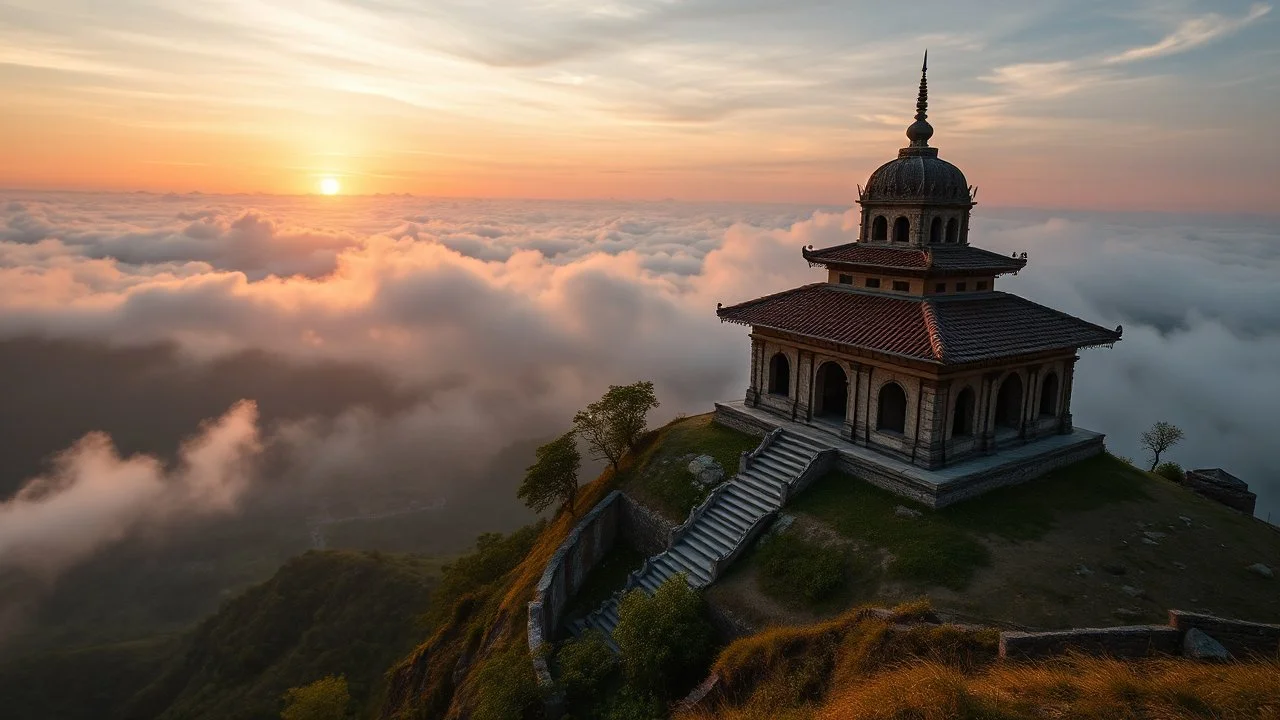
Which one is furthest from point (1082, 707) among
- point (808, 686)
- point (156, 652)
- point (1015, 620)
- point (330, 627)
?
point (156, 652)

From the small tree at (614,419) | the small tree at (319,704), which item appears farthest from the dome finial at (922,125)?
the small tree at (319,704)

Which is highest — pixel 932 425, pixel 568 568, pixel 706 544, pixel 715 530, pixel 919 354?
pixel 919 354

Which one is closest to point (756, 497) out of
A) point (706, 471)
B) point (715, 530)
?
point (715, 530)

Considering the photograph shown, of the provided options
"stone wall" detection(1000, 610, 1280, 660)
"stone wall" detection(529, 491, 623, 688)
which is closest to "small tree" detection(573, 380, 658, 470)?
"stone wall" detection(529, 491, 623, 688)

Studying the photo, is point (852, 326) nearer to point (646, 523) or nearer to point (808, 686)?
point (646, 523)

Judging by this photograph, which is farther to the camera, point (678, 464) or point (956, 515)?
point (678, 464)

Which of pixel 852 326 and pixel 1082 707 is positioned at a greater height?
pixel 852 326

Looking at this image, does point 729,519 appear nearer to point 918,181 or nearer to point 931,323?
point 931,323
